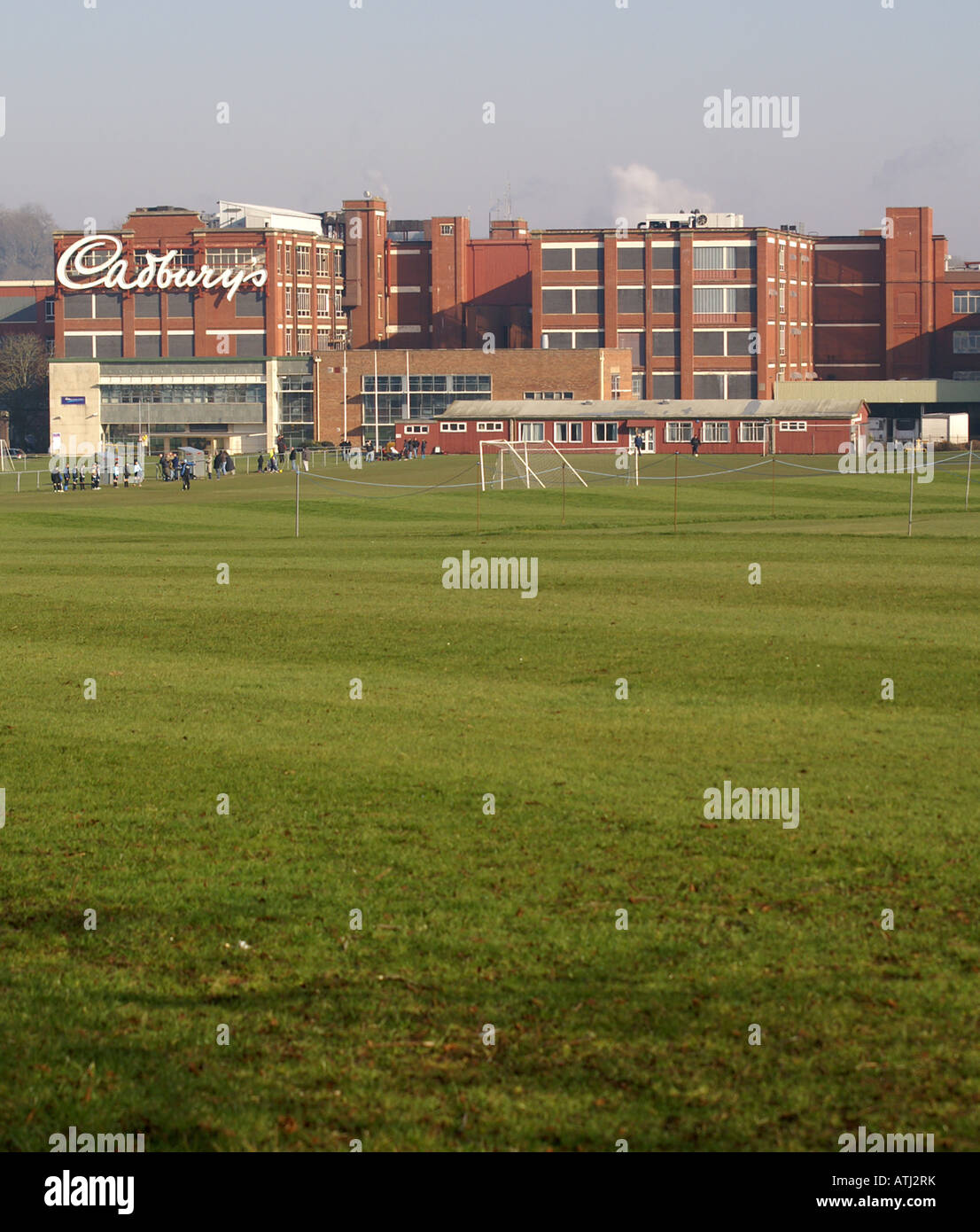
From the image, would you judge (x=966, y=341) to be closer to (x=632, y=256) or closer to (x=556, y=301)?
(x=632, y=256)

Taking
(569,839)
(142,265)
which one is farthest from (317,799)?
(142,265)

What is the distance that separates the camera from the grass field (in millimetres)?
7566

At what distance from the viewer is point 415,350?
483 feet

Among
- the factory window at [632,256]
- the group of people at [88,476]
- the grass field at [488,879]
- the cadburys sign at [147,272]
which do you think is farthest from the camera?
the cadburys sign at [147,272]

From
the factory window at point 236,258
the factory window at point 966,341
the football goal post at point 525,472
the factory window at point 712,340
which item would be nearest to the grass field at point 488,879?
the football goal post at point 525,472

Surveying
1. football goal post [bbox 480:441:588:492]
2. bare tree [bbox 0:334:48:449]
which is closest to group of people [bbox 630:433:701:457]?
football goal post [bbox 480:441:588:492]

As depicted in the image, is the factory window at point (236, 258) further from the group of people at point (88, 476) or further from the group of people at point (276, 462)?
the group of people at point (88, 476)

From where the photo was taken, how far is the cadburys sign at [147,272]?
482 ft

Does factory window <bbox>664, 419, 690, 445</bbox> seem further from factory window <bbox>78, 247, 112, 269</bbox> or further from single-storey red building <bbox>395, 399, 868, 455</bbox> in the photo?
factory window <bbox>78, 247, 112, 269</bbox>

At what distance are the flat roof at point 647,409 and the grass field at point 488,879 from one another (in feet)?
318

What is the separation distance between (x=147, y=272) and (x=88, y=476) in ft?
230

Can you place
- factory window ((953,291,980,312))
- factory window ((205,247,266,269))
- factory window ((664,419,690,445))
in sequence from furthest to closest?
factory window ((953,291,980,312)), factory window ((205,247,266,269)), factory window ((664,419,690,445))

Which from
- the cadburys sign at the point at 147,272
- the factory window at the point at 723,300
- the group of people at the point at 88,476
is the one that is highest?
the cadburys sign at the point at 147,272

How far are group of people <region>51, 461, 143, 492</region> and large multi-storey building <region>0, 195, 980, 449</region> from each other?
54475mm
